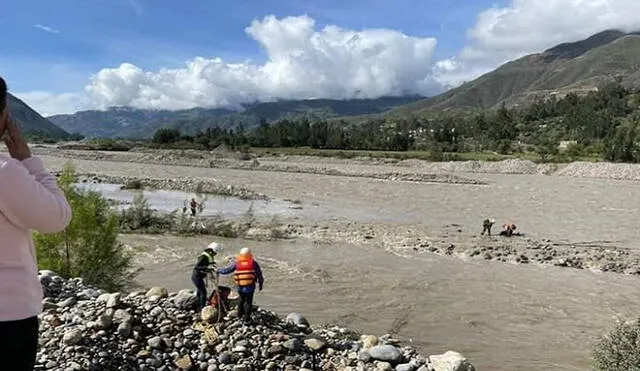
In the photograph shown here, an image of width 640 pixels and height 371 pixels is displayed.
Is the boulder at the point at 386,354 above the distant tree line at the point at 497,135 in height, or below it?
below

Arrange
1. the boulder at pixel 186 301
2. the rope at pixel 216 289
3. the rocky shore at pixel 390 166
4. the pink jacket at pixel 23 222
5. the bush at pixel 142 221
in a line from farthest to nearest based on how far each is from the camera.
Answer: the rocky shore at pixel 390 166 < the bush at pixel 142 221 < the boulder at pixel 186 301 < the rope at pixel 216 289 < the pink jacket at pixel 23 222

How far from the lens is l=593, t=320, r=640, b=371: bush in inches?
360

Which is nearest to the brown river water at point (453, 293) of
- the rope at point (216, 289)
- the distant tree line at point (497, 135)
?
the rope at point (216, 289)

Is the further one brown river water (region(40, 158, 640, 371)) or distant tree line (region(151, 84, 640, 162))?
distant tree line (region(151, 84, 640, 162))

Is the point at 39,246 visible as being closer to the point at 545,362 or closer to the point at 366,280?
the point at 366,280

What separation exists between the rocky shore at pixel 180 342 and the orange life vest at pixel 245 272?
0.67 meters

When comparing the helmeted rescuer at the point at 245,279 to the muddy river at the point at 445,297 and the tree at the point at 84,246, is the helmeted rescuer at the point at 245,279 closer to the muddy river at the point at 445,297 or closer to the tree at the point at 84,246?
the muddy river at the point at 445,297

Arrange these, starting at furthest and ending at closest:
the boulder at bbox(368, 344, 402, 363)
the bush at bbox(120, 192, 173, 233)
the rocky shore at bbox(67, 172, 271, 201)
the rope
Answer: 1. the rocky shore at bbox(67, 172, 271, 201)
2. the bush at bbox(120, 192, 173, 233)
3. the rope
4. the boulder at bbox(368, 344, 402, 363)

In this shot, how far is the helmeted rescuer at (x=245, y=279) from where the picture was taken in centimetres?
1041

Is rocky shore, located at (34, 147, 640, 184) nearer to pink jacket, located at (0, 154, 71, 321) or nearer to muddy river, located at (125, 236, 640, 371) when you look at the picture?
muddy river, located at (125, 236, 640, 371)

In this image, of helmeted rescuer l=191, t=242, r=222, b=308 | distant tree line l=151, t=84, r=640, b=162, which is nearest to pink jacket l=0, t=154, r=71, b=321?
helmeted rescuer l=191, t=242, r=222, b=308

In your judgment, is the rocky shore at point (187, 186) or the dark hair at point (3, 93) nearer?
the dark hair at point (3, 93)

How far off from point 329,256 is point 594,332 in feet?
36.8

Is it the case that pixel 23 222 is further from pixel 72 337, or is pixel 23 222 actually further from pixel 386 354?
pixel 386 354
